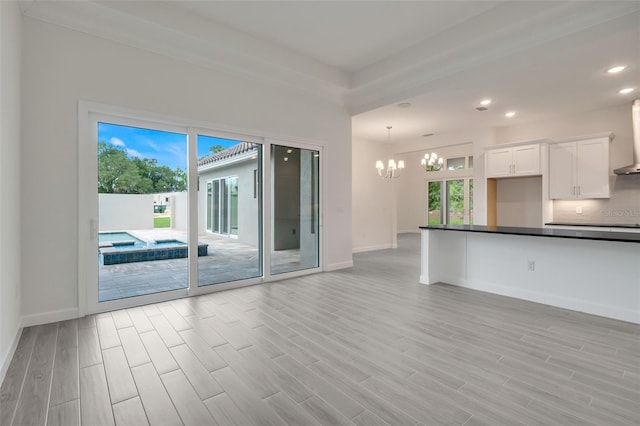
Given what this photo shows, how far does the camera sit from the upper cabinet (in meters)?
5.48

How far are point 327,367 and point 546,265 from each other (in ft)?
10.3

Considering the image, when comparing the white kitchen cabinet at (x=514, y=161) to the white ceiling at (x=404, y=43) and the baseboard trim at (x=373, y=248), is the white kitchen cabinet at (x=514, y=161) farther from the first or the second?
the baseboard trim at (x=373, y=248)

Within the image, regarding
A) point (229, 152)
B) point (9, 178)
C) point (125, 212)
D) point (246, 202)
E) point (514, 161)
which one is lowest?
point (125, 212)

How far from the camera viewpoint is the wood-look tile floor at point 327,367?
68.6 inches

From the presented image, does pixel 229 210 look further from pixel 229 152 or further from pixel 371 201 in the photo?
pixel 371 201

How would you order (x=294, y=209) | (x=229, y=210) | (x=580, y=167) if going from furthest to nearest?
(x=580, y=167), (x=294, y=209), (x=229, y=210)

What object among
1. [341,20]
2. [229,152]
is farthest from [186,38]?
[341,20]

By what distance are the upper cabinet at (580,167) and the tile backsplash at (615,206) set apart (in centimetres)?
32

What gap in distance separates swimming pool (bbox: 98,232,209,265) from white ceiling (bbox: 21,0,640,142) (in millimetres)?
2298

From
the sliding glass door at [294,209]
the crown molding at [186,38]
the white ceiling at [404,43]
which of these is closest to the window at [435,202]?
the white ceiling at [404,43]

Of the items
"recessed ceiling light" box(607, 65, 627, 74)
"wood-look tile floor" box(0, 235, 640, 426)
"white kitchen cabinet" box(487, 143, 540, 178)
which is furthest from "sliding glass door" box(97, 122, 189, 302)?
"white kitchen cabinet" box(487, 143, 540, 178)

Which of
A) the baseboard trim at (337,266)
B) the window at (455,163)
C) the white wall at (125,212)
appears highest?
the window at (455,163)

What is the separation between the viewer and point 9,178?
2.49 meters

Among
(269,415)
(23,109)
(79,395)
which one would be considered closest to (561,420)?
(269,415)
